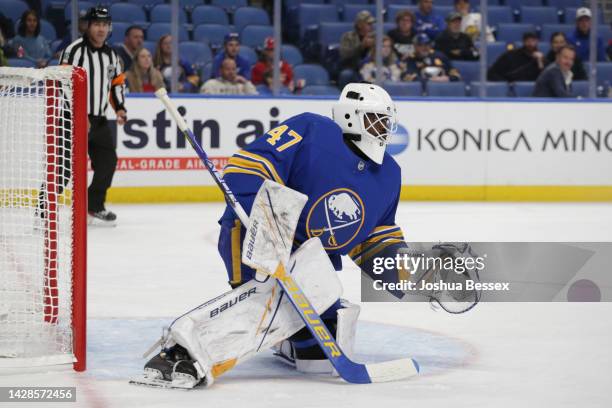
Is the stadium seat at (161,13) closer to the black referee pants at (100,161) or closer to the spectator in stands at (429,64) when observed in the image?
the black referee pants at (100,161)

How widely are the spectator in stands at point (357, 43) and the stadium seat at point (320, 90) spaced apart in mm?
224

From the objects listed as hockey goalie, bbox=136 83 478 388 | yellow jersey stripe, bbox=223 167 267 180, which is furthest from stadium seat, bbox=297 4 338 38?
yellow jersey stripe, bbox=223 167 267 180

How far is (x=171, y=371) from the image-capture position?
315 centimetres

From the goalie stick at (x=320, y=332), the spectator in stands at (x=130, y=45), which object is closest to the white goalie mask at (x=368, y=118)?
the goalie stick at (x=320, y=332)

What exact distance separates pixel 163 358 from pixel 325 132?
2.60ft

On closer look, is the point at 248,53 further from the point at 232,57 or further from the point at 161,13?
the point at 161,13

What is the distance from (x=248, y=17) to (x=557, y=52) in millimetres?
2575

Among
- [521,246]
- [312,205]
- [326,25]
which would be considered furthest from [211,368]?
[326,25]

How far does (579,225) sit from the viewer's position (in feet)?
24.9

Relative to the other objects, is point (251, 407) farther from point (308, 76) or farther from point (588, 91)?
point (588, 91)

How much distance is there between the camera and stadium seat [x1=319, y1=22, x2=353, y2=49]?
9086 mm

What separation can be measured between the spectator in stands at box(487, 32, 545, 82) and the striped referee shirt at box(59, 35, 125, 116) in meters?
3.42

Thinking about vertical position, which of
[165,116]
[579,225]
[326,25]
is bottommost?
[579,225]

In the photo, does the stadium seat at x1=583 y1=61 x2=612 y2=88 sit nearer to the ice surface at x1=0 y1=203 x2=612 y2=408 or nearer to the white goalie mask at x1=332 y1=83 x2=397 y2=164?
the ice surface at x1=0 y1=203 x2=612 y2=408
